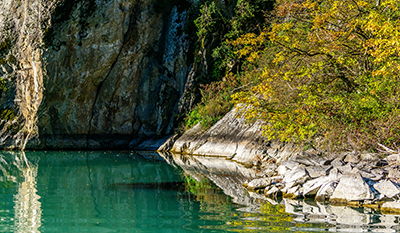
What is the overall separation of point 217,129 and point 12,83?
1263cm

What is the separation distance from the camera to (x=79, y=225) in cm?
555

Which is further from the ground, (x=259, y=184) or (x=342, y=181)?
(x=342, y=181)

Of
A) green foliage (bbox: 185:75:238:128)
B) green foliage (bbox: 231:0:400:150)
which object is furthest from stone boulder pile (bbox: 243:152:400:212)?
green foliage (bbox: 185:75:238:128)

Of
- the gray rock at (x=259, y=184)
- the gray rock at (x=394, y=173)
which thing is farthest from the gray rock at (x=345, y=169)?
the gray rock at (x=259, y=184)

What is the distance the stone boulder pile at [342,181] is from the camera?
6770mm

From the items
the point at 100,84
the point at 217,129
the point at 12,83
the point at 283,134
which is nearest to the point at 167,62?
the point at 100,84

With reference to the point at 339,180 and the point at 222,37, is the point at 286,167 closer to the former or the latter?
the point at 339,180

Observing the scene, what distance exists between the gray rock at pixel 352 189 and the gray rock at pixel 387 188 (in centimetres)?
19

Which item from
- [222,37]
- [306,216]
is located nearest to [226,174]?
[306,216]

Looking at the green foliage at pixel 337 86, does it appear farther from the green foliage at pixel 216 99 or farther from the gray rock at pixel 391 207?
the green foliage at pixel 216 99

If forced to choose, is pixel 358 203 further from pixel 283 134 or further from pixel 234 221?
pixel 283 134

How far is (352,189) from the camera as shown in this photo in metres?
7.03

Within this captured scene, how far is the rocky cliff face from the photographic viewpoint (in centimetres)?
2047

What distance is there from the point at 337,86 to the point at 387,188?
170 inches
